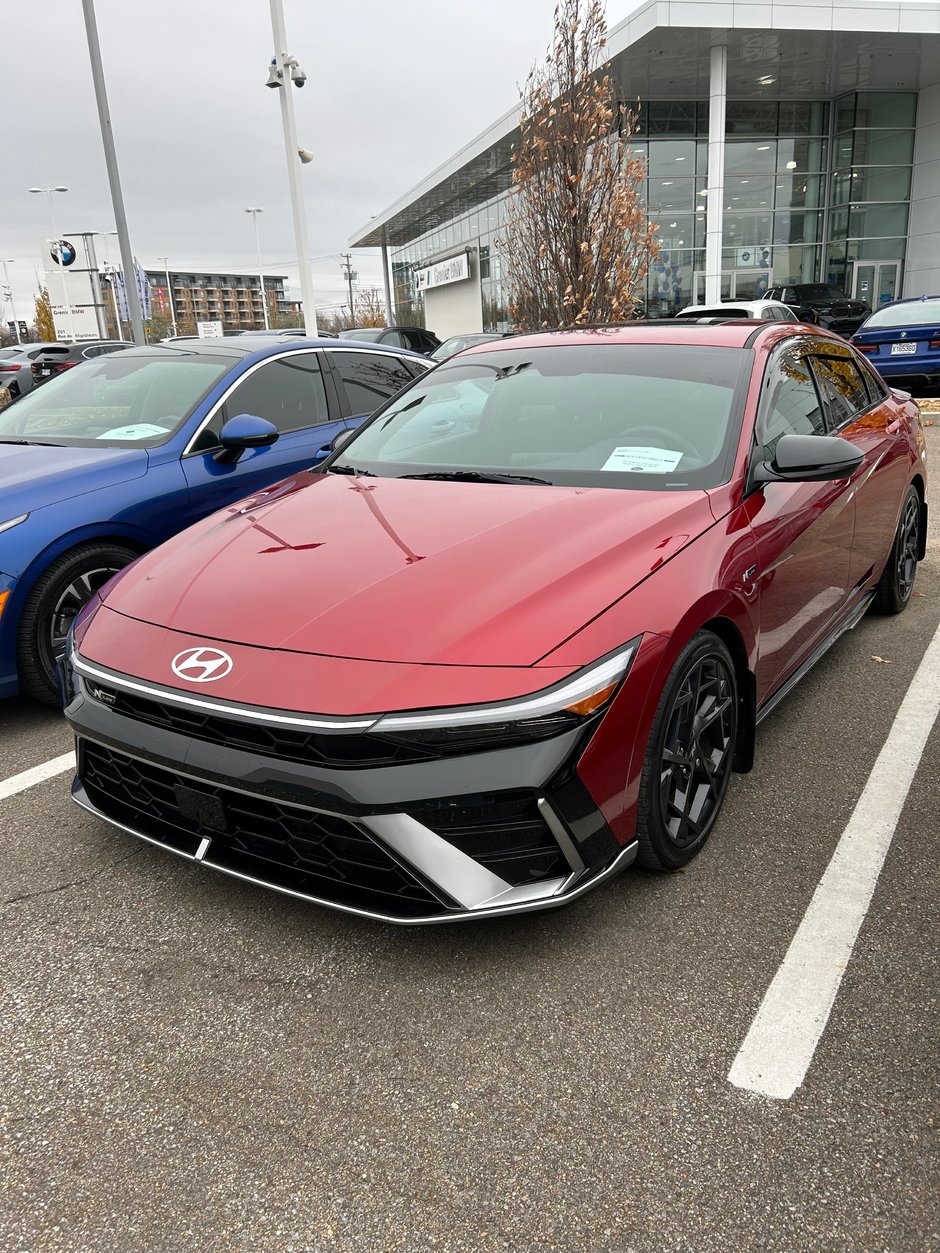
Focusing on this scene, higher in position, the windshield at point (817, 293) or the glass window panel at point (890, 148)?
the glass window panel at point (890, 148)

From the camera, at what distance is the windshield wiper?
120 inches

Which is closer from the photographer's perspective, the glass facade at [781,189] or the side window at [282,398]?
the side window at [282,398]

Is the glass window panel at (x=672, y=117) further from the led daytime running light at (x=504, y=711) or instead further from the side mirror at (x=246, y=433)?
the led daytime running light at (x=504, y=711)

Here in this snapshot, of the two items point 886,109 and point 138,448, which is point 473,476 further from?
point 886,109

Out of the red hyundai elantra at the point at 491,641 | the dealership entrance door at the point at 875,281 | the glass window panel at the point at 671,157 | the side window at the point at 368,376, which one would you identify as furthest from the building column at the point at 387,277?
the red hyundai elantra at the point at 491,641

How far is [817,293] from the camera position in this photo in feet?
72.6

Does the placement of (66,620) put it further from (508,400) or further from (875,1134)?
(875,1134)

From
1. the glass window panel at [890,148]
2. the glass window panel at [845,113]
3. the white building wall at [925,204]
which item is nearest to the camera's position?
the white building wall at [925,204]

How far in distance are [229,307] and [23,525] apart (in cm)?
15307

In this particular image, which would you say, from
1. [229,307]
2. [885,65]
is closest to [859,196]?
[885,65]

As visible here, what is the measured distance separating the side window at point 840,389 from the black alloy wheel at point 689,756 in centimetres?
168

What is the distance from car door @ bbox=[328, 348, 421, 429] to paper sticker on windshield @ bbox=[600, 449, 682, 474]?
2706 mm

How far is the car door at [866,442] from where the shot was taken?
389cm

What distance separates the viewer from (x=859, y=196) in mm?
29203
